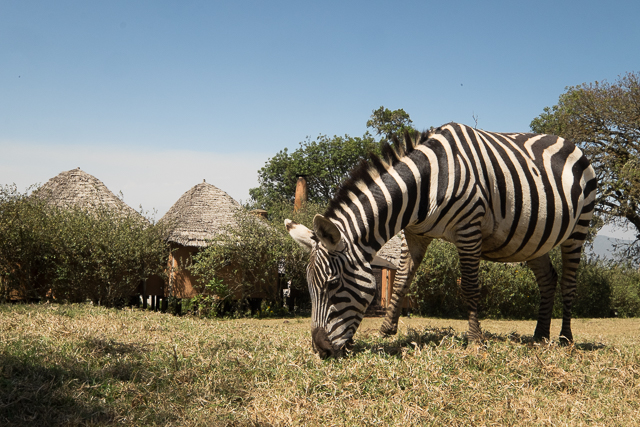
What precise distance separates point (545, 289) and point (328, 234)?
159 inches

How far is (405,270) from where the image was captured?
6.37m

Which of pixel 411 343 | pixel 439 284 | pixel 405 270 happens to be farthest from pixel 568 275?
pixel 439 284

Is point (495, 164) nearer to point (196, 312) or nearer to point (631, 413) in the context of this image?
point (631, 413)

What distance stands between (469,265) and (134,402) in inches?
137

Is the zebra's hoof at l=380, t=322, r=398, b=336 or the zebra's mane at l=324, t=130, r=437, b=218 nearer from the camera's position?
the zebra's mane at l=324, t=130, r=437, b=218

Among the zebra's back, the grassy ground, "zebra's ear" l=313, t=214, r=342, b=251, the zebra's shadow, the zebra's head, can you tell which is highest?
the zebra's back

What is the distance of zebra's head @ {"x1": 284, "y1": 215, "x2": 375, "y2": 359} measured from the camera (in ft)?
15.0

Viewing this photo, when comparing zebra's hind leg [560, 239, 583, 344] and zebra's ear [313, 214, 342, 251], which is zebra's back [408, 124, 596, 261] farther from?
zebra's ear [313, 214, 342, 251]

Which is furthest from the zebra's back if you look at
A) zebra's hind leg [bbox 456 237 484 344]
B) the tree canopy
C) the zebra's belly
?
the tree canopy

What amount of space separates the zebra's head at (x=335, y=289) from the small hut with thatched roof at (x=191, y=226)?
11.6 meters

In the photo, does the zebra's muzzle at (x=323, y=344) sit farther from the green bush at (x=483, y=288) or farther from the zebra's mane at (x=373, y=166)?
the green bush at (x=483, y=288)

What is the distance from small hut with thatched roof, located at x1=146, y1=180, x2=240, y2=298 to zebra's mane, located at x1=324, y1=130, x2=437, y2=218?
1133 centimetres

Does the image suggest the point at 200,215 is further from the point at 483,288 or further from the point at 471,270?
the point at 471,270

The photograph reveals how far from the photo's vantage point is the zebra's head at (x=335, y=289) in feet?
15.0
